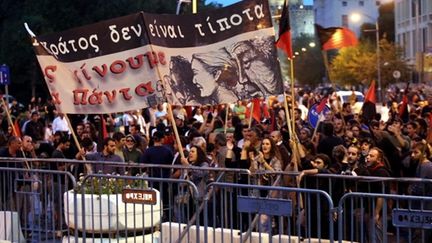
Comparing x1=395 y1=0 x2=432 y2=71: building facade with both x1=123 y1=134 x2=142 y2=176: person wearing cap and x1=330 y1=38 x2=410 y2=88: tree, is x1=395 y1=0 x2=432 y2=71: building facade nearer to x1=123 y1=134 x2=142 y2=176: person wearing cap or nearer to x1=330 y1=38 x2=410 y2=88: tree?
x1=330 y1=38 x2=410 y2=88: tree

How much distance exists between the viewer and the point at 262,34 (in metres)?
10.2

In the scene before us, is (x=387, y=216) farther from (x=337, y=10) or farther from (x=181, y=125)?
(x=337, y=10)

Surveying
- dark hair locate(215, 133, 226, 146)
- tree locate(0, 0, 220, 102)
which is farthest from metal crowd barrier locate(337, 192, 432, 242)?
tree locate(0, 0, 220, 102)

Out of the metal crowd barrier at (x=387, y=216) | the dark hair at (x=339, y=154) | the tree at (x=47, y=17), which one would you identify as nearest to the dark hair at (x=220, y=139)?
the dark hair at (x=339, y=154)

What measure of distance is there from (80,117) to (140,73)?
15085 millimetres

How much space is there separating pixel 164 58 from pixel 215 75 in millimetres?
692

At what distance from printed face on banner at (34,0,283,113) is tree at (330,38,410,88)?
177 feet

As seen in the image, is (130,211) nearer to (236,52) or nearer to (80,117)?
(236,52)

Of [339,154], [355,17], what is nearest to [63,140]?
[339,154]

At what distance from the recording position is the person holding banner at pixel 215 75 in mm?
10352

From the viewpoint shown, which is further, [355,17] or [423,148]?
[355,17]

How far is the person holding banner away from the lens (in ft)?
34.0

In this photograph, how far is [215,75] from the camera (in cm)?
1038

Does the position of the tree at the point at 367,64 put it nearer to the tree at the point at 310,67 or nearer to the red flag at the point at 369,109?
the tree at the point at 310,67
